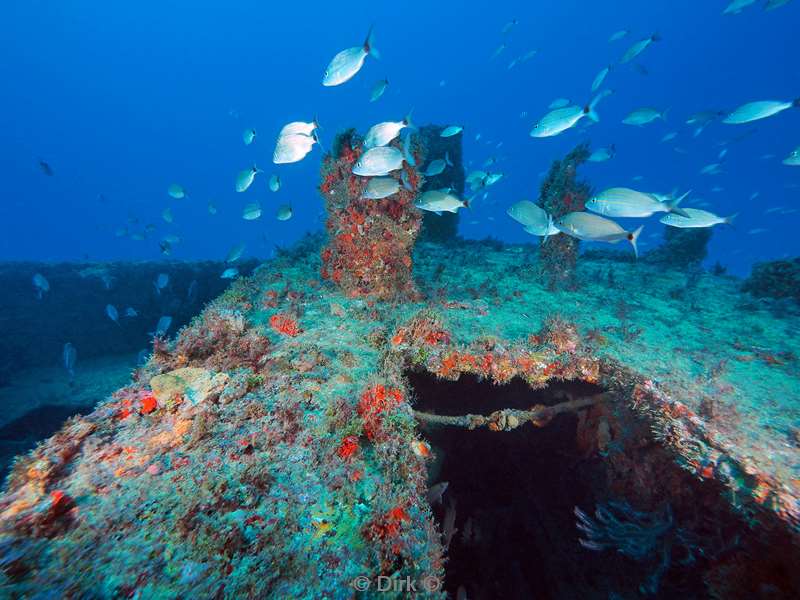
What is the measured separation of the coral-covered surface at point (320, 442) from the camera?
190 cm

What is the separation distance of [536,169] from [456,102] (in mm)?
36790

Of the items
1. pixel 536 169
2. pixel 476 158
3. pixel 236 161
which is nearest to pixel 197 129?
pixel 236 161

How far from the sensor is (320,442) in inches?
111

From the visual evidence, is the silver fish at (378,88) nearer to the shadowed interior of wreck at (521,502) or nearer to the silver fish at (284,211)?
the silver fish at (284,211)

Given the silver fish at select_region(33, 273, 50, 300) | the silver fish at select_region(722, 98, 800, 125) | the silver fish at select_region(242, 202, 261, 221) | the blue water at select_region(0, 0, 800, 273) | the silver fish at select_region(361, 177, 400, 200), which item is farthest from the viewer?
the blue water at select_region(0, 0, 800, 273)

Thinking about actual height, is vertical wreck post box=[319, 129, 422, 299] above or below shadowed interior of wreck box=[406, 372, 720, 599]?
above

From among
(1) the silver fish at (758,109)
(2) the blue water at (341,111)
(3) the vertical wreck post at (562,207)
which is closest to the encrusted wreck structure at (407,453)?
(3) the vertical wreck post at (562,207)

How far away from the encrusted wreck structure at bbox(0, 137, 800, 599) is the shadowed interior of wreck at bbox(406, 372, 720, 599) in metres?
0.03

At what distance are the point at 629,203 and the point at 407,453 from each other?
439 cm

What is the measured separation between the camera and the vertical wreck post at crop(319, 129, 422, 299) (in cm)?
612

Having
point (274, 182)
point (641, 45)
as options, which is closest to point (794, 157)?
point (641, 45)

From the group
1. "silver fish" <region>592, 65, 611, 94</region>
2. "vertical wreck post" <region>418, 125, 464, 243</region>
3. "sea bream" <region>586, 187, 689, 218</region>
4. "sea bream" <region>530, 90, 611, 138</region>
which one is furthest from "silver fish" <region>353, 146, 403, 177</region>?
"vertical wreck post" <region>418, 125, 464, 243</region>

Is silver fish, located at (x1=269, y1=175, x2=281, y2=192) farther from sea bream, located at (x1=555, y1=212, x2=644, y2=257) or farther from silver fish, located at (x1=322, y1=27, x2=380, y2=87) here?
sea bream, located at (x1=555, y1=212, x2=644, y2=257)

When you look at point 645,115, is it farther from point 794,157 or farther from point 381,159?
point 381,159
